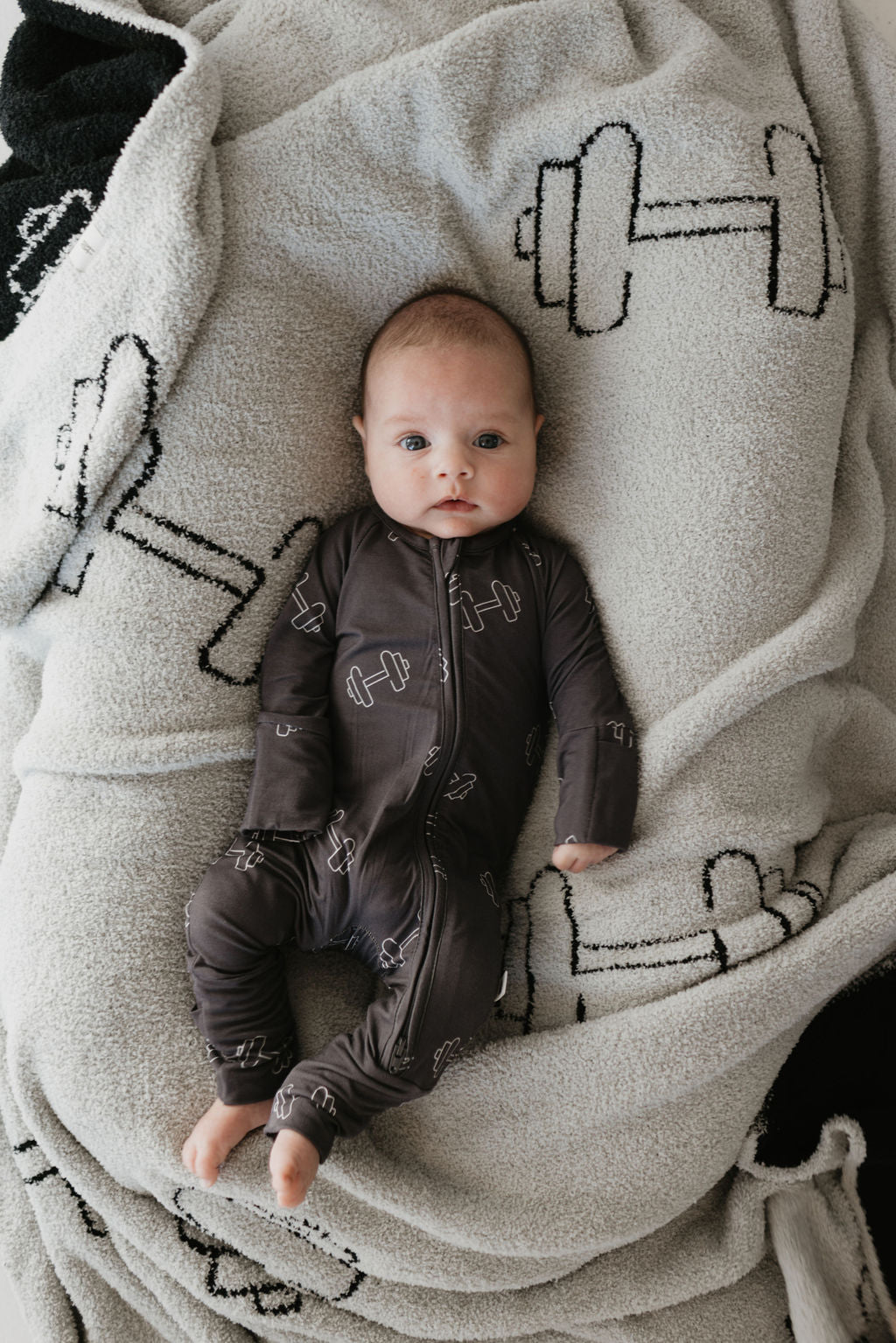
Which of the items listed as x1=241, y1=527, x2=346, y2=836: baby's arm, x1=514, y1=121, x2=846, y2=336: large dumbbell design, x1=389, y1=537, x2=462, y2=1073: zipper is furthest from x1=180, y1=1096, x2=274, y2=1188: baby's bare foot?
x1=514, y1=121, x2=846, y2=336: large dumbbell design

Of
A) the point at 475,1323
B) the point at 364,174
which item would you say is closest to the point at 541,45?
the point at 364,174

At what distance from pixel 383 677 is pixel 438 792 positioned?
150mm

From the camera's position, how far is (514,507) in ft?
3.92

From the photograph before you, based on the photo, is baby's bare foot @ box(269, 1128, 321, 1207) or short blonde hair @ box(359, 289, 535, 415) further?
short blonde hair @ box(359, 289, 535, 415)

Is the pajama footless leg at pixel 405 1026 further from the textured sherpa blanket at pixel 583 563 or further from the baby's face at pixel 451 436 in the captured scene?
the baby's face at pixel 451 436

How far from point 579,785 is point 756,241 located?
656 millimetres

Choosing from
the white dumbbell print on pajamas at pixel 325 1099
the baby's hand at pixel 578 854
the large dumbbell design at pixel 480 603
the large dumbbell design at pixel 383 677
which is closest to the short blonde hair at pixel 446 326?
the large dumbbell design at pixel 480 603

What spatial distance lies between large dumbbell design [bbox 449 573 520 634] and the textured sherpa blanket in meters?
0.11

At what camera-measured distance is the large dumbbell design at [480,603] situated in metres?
1.19

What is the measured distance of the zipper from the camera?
1.07 m

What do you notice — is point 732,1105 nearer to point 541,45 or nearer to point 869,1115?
point 869,1115

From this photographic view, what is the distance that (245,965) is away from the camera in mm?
1104

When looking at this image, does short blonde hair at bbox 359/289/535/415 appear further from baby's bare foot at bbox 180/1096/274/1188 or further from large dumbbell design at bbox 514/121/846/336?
baby's bare foot at bbox 180/1096/274/1188

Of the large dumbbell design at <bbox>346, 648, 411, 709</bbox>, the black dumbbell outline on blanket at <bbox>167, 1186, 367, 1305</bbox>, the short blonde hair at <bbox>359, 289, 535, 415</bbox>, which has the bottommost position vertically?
the black dumbbell outline on blanket at <bbox>167, 1186, 367, 1305</bbox>
